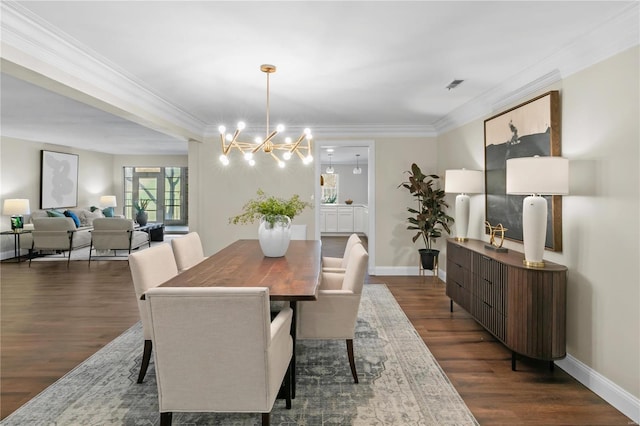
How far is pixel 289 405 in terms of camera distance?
221 cm

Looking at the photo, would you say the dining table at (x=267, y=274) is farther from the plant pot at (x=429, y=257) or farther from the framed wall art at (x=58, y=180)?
the framed wall art at (x=58, y=180)

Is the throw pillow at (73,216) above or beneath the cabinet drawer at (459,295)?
above

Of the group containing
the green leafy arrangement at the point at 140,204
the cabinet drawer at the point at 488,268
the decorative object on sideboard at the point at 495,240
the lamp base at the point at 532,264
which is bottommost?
the cabinet drawer at the point at 488,268

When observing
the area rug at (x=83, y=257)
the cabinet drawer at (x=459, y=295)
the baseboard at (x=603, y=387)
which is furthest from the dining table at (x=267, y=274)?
the area rug at (x=83, y=257)

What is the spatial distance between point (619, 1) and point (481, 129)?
7.27ft

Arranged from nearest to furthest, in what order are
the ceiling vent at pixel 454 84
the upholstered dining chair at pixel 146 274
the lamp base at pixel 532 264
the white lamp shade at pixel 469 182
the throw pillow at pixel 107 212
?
the upholstered dining chair at pixel 146 274
the lamp base at pixel 532 264
the ceiling vent at pixel 454 84
the white lamp shade at pixel 469 182
the throw pillow at pixel 107 212

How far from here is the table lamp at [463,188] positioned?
4.11 metres

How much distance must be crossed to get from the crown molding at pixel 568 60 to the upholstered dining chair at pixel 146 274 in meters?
3.33

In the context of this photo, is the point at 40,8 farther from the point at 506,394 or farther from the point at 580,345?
the point at 580,345

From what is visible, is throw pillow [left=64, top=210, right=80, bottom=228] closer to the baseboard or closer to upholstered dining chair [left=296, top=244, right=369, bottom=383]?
upholstered dining chair [left=296, top=244, right=369, bottom=383]

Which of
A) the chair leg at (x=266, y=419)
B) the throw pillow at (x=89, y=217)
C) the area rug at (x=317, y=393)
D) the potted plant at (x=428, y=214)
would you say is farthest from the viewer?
the throw pillow at (x=89, y=217)

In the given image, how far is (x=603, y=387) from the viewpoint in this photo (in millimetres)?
2393

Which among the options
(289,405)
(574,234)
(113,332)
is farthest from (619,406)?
(113,332)

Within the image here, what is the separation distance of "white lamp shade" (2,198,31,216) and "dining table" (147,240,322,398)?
608cm
